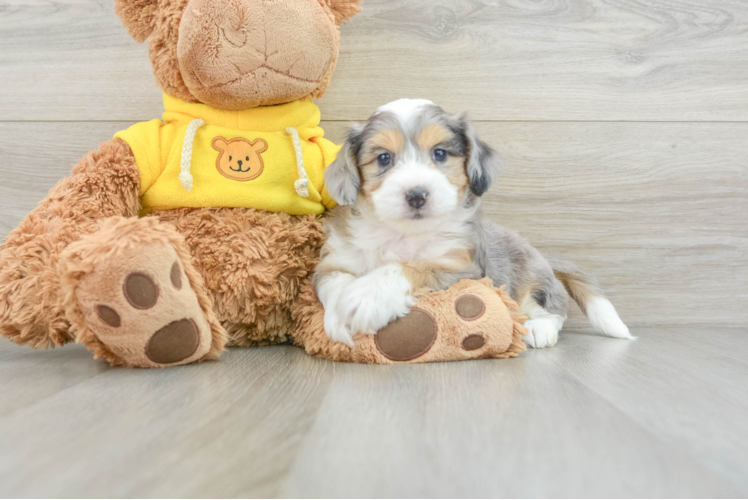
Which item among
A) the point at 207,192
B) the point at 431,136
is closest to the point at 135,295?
the point at 207,192

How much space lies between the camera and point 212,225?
1.64m

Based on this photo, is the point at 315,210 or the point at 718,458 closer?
the point at 718,458

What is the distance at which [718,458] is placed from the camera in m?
0.87

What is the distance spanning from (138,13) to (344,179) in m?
0.81

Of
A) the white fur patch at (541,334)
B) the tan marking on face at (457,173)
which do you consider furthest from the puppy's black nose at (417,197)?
the white fur patch at (541,334)

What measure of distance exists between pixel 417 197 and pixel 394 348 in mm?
408

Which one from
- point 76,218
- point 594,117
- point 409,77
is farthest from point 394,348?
point 594,117

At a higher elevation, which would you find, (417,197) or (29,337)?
(417,197)

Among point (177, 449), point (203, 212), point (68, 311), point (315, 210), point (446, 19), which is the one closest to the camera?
point (177, 449)

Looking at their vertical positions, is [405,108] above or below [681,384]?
above

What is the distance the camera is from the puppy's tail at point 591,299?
2047 mm

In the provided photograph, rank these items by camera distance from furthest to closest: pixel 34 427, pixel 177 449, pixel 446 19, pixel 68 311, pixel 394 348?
pixel 446 19, pixel 394 348, pixel 68 311, pixel 34 427, pixel 177 449

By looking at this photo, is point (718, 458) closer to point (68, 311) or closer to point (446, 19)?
point (68, 311)

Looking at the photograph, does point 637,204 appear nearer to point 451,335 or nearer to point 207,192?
point 451,335
